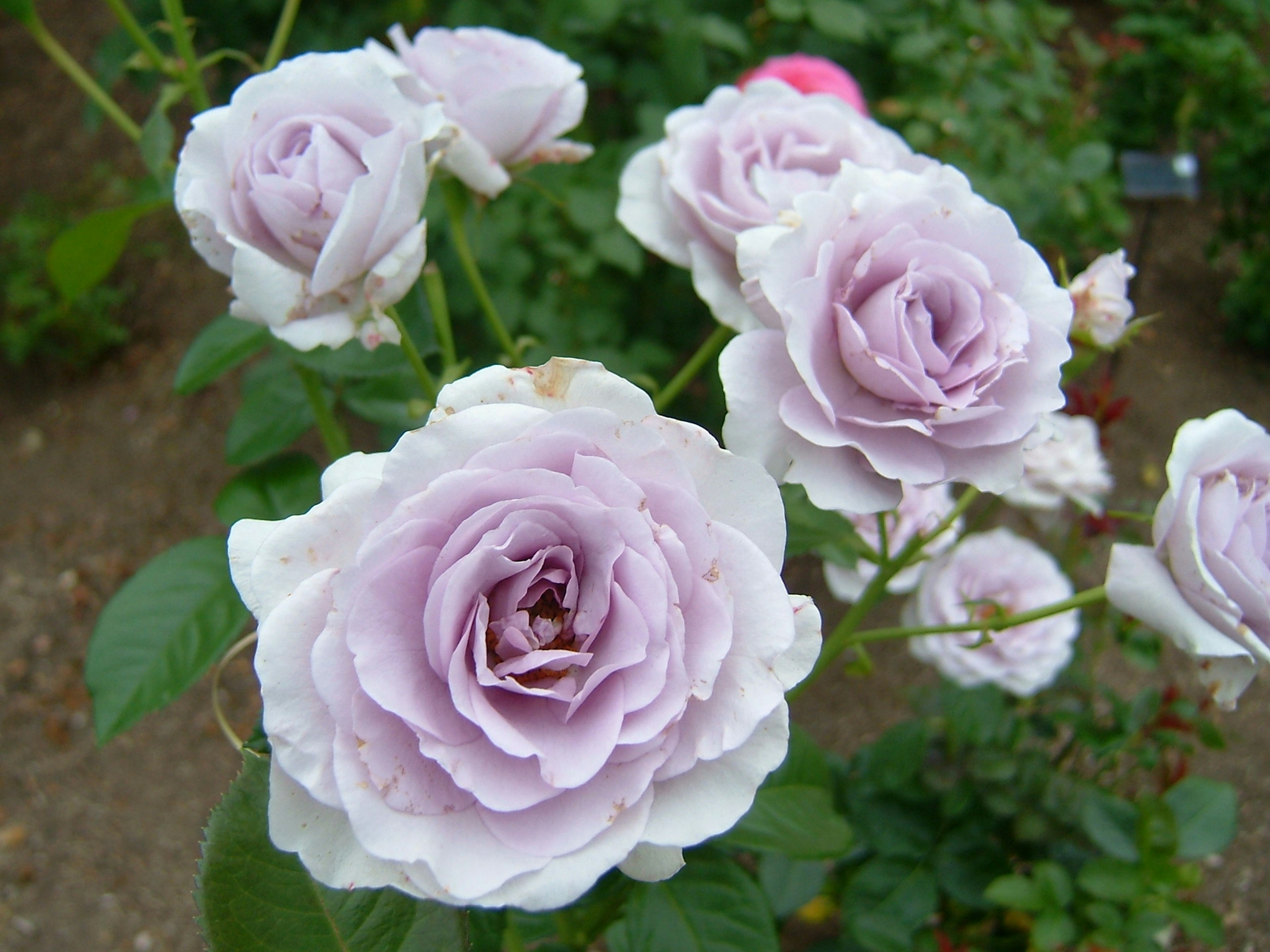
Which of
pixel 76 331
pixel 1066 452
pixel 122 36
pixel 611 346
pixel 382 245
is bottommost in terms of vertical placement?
pixel 76 331

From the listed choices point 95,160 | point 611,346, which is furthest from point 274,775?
point 95,160

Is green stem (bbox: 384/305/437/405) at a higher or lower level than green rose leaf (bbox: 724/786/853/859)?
higher

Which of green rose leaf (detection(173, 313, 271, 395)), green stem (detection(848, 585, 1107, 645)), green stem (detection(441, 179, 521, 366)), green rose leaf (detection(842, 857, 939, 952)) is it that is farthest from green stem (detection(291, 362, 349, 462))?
green rose leaf (detection(842, 857, 939, 952))

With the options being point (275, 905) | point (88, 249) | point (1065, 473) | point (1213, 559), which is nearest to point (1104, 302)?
point (1213, 559)

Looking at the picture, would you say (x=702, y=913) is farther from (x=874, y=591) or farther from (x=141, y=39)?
(x=141, y=39)

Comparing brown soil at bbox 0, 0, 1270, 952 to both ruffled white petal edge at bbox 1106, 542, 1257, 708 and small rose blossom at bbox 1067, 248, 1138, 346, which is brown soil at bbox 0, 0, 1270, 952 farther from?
ruffled white petal edge at bbox 1106, 542, 1257, 708

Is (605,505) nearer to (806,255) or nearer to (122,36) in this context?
(806,255)

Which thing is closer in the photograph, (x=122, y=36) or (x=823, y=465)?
(x=823, y=465)
